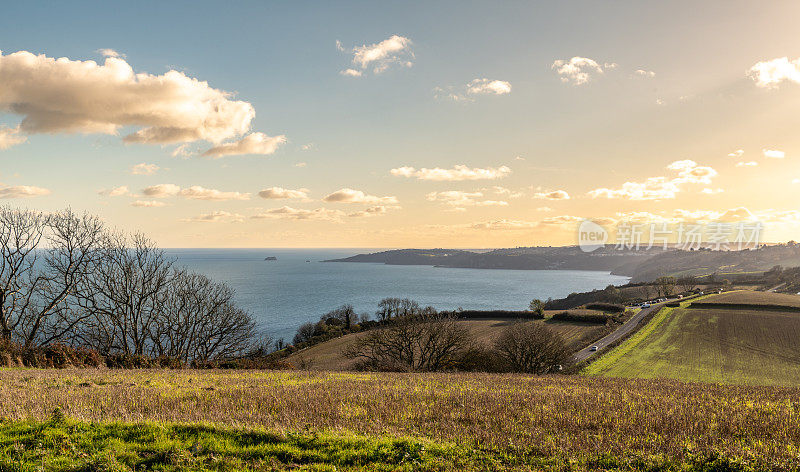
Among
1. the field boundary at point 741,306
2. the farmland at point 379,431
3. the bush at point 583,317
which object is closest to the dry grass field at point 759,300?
the field boundary at point 741,306

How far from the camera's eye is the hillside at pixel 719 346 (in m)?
50.9

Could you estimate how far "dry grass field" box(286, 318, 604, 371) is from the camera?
2651 inches

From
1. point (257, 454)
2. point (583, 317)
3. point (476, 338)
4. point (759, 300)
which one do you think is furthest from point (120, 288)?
point (759, 300)

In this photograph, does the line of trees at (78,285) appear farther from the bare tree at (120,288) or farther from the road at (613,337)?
the road at (613,337)

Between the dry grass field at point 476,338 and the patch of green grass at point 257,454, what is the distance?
56.0 metres

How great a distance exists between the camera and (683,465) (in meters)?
6.88

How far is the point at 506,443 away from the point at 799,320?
98.8m

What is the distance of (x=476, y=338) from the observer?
82.8 m

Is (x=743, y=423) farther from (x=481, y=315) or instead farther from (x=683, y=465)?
(x=481, y=315)

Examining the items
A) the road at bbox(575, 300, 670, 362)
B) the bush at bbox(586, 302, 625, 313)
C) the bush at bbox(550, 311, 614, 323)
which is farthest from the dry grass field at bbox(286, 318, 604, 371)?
the bush at bbox(586, 302, 625, 313)

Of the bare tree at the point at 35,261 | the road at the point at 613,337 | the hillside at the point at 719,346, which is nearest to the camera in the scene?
the bare tree at the point at 35,261

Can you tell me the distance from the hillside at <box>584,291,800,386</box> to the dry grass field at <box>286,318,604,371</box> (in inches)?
420

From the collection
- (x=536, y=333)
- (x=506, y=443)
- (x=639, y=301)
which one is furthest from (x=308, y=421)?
(x=639, y=301)

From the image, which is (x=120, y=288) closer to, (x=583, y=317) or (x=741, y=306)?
(x=583, y=317)
